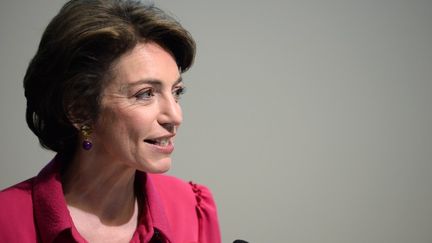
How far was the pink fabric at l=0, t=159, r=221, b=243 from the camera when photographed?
0.73 metres

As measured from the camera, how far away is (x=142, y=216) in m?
0.87

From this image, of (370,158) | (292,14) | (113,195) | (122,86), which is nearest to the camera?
(122,86)

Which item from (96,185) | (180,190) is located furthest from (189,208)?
(96,185)

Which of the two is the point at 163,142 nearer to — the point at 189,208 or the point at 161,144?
the point at 161,144

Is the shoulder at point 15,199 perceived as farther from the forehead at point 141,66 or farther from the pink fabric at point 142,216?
the forehead at point 141,66

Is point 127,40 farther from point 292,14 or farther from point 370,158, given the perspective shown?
point 370,158

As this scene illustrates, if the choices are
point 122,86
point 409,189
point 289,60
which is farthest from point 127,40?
point 409,189

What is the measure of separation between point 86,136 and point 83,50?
0.51 ft

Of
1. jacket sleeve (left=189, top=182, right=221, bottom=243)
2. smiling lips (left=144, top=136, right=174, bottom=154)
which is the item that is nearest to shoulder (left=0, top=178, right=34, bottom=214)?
smiling lips (left=144, top=136, right=174, bottom=154)

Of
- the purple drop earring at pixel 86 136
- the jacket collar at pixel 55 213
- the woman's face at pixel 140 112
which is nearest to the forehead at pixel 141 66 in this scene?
the woman's face at pixel 140 112

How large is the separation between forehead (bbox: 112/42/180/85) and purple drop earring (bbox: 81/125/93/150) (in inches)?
4.1

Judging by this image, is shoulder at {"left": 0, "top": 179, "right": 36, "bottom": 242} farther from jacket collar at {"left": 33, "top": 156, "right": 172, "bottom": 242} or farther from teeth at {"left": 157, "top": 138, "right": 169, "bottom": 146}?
teeth at {"left": 157, "top": 138, "right": 169, "bottom": 146}

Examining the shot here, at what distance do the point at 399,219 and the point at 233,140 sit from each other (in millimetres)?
657

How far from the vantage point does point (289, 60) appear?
1305mm
